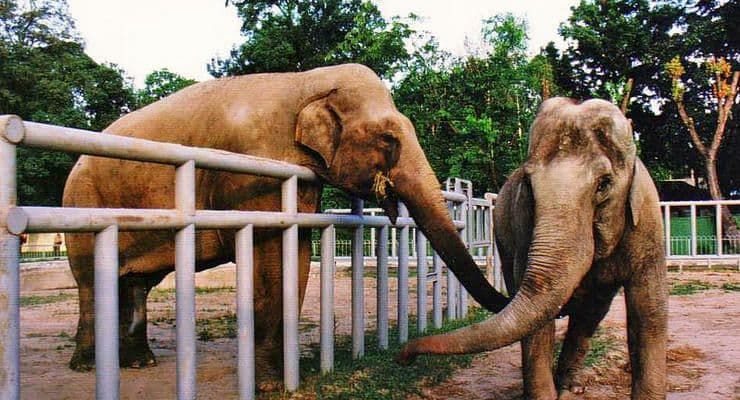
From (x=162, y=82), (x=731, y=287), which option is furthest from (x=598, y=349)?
(x=162, y=82)

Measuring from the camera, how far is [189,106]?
5.65 meters

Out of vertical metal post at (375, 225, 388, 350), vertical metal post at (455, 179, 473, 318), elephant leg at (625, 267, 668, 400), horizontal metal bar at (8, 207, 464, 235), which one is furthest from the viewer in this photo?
vertical metal post at (455, 179, 473, 318)

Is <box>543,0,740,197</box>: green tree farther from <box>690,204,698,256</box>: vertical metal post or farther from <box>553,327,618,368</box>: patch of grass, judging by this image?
<box>553,327,618,368</box>: patch of grass

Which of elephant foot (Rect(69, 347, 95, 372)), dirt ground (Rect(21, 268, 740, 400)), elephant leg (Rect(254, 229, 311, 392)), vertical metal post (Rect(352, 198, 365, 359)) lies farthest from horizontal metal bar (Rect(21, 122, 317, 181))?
elephant foot (Rect(69, 347, 95, 372))

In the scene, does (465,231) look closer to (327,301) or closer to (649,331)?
(327,301)

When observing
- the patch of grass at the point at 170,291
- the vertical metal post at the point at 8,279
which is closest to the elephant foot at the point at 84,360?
the vertical metal post at the point at 8,279

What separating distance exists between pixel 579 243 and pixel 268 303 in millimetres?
2102

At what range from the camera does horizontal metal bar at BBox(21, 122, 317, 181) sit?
2668 millimetres

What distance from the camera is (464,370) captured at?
235 inches

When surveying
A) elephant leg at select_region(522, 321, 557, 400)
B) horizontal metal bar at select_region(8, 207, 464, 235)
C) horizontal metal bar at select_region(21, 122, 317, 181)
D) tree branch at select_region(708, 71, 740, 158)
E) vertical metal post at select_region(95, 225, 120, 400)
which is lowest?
elephant leg at select_region(522, 321, 557, 400)

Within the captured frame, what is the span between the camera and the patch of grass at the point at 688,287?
43.4 ft

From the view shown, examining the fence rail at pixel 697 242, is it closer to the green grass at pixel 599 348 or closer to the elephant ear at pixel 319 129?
the green grass at pixel 599 348

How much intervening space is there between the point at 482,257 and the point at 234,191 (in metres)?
11.6

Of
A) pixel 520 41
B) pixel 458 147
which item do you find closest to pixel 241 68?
pixel 458 147
